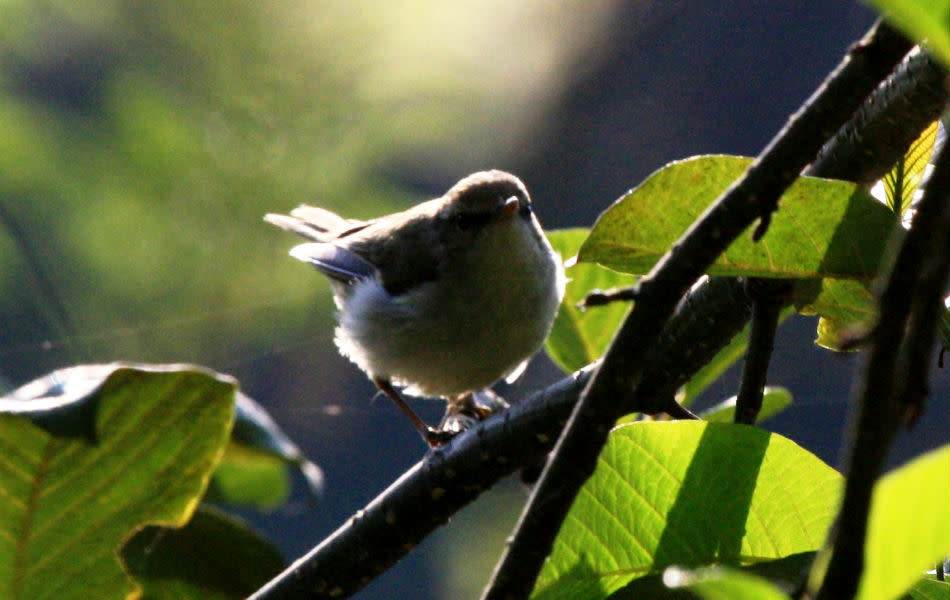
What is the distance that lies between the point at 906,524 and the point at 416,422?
8.57 ft

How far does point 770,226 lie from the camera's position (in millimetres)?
1083

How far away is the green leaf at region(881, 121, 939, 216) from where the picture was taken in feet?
4.32

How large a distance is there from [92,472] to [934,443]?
368cm

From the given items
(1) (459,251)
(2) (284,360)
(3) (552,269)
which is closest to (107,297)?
(2) (284,360)

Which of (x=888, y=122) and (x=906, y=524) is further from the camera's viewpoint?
(x=888, y=122)

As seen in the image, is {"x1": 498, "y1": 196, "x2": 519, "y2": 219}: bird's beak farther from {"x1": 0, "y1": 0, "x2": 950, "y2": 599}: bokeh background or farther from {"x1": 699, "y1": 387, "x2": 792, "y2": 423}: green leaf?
{"x1": 0, "y1": 0, "x2": 950, "y2": 599}: bokeh background

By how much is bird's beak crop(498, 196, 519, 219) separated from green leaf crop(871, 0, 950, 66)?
2.44m

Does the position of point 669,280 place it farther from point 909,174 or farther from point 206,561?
point 206,561

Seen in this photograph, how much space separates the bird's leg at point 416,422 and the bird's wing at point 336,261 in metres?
0.39

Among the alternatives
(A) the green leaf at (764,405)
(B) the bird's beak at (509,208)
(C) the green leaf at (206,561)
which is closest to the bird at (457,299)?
(B) the bird's beak at (509,208)

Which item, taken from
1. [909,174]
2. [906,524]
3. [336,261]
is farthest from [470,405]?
[906,524]

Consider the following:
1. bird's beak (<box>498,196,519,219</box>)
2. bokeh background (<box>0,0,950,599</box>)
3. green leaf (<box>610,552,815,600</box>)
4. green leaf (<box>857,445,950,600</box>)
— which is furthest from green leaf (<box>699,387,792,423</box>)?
bokeh background (<box>0,0,950,599</box>)

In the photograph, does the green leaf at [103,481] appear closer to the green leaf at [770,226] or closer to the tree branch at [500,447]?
the tree branch at [500,447]

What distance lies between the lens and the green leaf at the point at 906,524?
414 millimetres
